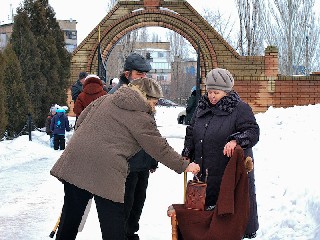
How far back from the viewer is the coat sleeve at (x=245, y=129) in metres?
4.31

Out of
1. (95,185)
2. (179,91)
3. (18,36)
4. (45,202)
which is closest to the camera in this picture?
(95,185)

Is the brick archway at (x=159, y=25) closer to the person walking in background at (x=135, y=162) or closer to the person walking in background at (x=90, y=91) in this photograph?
the person walking in background at (x=90, y=91)

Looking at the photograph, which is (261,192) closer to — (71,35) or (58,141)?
(58,141)

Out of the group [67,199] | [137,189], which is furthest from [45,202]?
[67,199]

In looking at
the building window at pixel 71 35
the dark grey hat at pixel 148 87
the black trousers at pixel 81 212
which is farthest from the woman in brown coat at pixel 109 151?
the building window at pixel 71 35

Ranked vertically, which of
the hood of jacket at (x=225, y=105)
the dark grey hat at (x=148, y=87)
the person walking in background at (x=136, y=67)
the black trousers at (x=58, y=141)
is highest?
the person walking in background at (x=136, y=67)

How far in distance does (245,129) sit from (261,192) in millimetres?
3300

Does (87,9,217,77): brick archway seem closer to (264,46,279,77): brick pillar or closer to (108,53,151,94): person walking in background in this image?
(264,46,279,77): brick pillar

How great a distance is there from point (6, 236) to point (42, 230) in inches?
16.6

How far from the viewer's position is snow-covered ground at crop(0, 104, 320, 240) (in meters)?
5.87

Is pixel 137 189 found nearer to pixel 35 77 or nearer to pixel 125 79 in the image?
pixel 125 79

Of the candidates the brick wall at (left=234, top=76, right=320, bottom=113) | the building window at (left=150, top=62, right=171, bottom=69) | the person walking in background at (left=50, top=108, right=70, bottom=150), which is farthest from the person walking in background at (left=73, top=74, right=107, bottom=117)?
the building window at (left=150, top=62, right=171, bottom=69)

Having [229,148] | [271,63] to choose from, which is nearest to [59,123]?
[229,148]

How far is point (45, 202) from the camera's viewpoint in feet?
27.5
